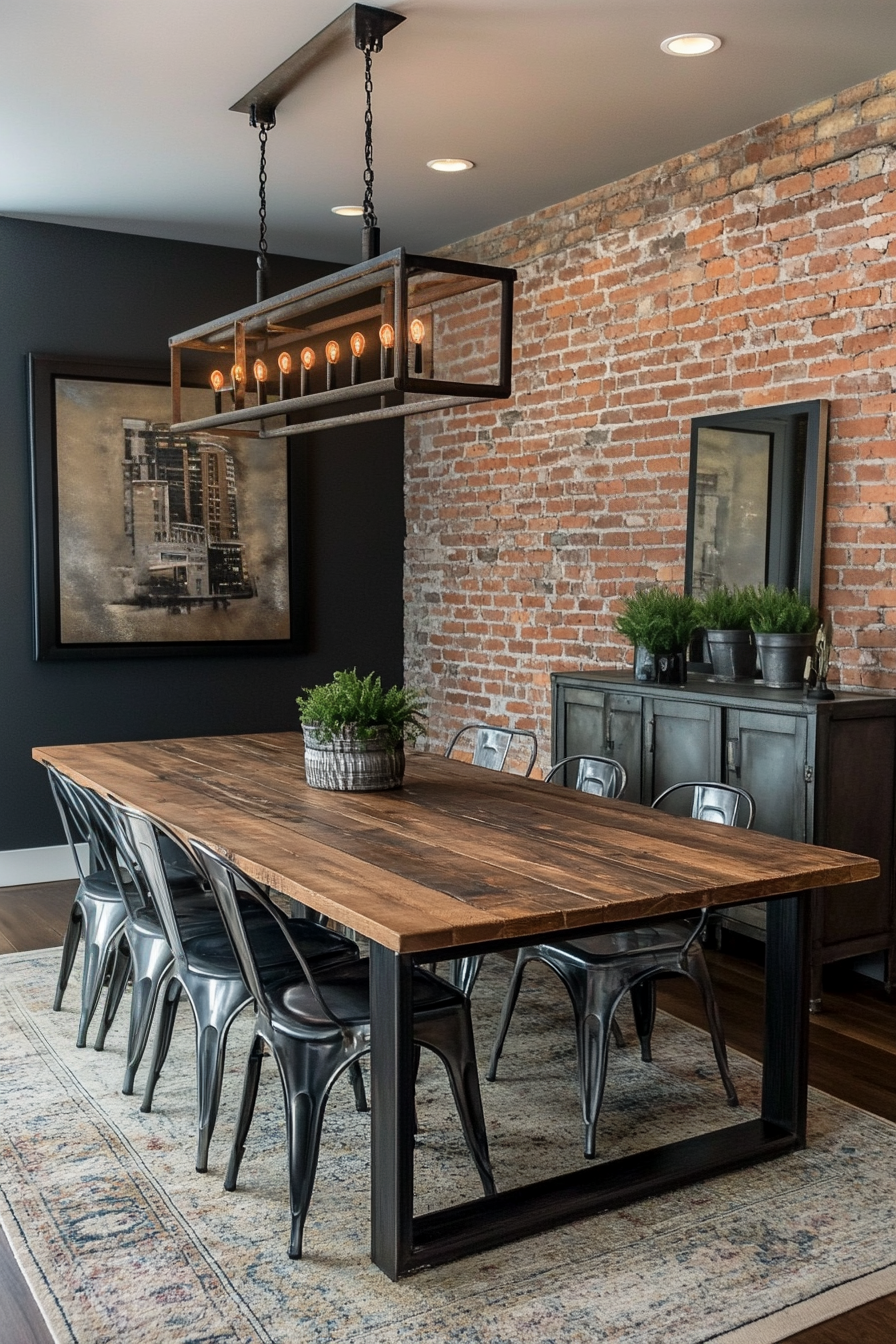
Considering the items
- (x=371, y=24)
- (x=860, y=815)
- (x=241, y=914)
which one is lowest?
(x=860, y=815)

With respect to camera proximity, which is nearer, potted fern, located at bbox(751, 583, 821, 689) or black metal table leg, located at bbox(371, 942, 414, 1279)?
black metal table leg, located at bbox(371, 942, 414, 1279)

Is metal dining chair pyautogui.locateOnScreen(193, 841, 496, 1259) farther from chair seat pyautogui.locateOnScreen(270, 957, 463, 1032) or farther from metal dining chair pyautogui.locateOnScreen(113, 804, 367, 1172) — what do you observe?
metal dining chair pyautogui.locateOnScreen(113, 804, 367, 1172)

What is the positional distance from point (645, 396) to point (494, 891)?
3305 mm

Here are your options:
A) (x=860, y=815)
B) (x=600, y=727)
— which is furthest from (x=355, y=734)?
(x=860, y=815)

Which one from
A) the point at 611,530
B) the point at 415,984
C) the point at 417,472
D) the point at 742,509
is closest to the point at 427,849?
the point at 415,984

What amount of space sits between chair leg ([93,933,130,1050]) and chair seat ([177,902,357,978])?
484mm

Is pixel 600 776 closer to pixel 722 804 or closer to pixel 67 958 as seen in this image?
pixel 722 804

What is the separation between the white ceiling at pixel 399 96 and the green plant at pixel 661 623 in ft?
5.84

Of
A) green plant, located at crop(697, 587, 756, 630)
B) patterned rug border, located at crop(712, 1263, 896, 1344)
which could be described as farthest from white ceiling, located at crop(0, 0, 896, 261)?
patterned rug border, located at crop(712, 1263, 896, 1344)

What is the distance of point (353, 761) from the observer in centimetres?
351

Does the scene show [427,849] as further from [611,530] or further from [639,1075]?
[611,530]

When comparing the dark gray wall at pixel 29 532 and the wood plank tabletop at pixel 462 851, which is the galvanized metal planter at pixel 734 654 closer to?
the wood plank tabletop at pixel 462 851

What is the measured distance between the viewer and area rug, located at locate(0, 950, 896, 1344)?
2.24 metres

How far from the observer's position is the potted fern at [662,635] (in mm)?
4562
